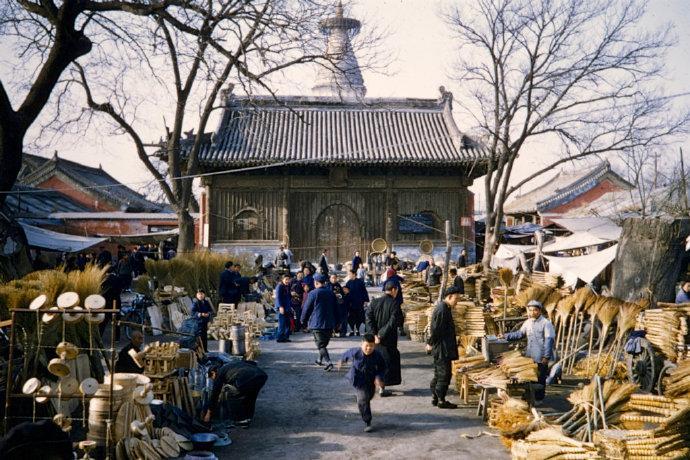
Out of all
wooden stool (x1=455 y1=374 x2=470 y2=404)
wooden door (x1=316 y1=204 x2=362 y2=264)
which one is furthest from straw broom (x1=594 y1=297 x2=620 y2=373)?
wooden door (x1=316 y1=204 x2=362 y2=264)

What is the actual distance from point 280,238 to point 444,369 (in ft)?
55.1

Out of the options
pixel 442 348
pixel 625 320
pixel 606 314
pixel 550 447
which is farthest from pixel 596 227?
pixel 550 447

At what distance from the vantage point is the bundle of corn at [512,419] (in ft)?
21.5

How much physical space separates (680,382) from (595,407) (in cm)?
192

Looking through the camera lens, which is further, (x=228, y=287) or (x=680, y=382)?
(x=228, y=287)

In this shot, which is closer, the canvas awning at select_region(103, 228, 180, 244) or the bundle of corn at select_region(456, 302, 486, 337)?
the bundle of corn at select_region(456, 302, 486, 337)

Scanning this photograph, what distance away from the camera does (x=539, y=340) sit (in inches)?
330

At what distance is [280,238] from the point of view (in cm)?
2445

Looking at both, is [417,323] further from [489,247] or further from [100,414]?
[100,414]

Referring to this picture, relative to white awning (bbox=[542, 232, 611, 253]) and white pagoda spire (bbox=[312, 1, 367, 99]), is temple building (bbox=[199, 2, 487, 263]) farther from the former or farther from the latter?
white awning (bbox=[542, 232, 611, 253])

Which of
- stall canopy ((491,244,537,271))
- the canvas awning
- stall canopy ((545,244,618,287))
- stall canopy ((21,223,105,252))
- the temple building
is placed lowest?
stall canopy ((545,244,618,287))

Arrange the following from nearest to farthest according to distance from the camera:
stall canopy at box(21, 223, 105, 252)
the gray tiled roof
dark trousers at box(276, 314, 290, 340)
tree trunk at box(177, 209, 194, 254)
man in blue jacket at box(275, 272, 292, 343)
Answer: man in blue jacket at box(275, 272, 292, 343) → dark trousers at box(276, 314, 290, 340) → stall canopy at box(21, 223, 105, 252) → tree trunk at box(177, 209, 194, 254) → the gray tiled roof

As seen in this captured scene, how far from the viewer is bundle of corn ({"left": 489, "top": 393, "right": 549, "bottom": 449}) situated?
654cm

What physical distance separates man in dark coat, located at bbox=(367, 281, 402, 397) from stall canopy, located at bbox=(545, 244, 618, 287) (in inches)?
227
